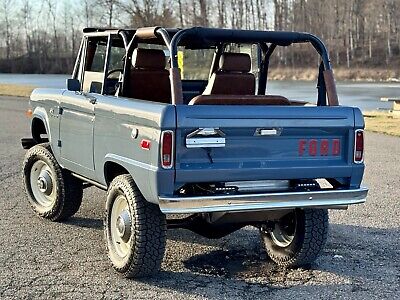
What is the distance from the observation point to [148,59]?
6.57m

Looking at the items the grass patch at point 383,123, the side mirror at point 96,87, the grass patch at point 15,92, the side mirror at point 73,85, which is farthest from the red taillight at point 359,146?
the grass patch at point 15,92

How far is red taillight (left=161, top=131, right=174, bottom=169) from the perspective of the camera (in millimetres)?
5203

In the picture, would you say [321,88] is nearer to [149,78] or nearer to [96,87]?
[149,78]

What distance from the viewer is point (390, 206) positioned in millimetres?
8984

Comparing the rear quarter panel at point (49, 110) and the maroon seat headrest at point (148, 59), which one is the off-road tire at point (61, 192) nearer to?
the rear quarter panel at point (49, 110)

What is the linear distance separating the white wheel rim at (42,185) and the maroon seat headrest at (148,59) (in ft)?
6.43

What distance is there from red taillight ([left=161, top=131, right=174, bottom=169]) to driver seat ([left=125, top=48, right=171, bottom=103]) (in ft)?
4.81

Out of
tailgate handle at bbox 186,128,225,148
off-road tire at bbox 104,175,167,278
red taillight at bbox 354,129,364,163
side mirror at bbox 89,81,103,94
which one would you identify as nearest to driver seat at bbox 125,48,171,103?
side mirror at bbox 89,81,103,94

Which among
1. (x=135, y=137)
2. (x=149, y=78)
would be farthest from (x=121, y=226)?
(x=149, y=78)

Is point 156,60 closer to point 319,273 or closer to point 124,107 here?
point 124,107

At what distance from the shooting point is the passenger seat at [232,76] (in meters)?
6.73

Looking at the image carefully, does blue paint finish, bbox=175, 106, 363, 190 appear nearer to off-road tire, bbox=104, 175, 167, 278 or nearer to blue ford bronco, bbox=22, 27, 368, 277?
blue ford bronco, bbox=22, 27, 368, 277

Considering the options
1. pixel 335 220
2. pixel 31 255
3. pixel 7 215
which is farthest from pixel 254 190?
pixel 7 215

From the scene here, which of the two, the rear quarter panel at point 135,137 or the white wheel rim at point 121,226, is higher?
the rear quarter panel at point 135,137
